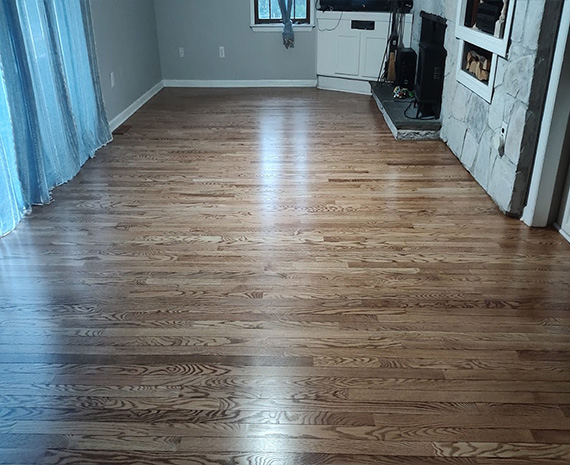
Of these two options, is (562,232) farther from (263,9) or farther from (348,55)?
(263,9)

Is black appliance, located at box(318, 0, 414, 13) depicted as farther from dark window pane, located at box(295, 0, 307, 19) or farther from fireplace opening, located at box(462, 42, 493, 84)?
fireplace opening, located at box(462, 42, 493, 84)

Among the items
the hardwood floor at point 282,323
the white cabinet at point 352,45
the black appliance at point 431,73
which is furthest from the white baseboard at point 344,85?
the hardwood floor at point 282,323

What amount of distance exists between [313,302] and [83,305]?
1063mm

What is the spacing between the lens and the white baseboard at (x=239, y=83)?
6.87m

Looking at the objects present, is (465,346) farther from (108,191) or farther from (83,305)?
(108,191)

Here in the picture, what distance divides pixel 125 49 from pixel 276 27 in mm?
1997

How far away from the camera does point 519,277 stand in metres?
2.63

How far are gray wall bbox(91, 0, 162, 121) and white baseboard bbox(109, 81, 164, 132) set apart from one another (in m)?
0.04

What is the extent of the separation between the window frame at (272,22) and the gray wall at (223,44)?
61 mm

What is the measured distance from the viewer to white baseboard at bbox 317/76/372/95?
643 centimetres

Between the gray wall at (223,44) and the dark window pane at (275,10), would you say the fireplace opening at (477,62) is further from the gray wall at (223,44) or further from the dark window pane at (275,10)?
the dark window pane at (275,10)

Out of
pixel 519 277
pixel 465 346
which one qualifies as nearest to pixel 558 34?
pixel 519 277

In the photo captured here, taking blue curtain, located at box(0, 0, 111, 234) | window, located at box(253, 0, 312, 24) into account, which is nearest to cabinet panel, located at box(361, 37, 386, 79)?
window, located at box(253, 0, 312, 24)

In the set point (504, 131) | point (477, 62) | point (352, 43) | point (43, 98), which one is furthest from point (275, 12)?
point (504, 131)
